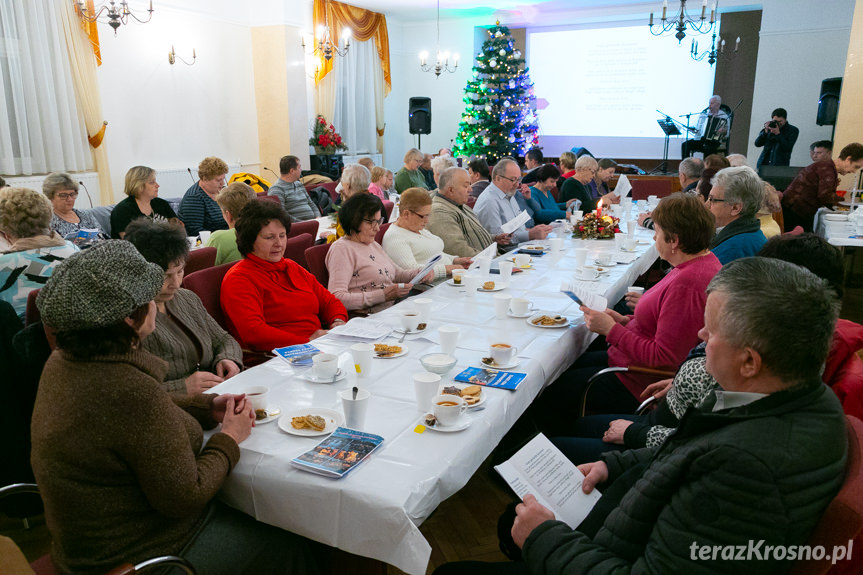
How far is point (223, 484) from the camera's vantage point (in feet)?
5.22

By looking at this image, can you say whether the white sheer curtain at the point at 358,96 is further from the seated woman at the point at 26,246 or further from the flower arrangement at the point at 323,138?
the seated woman at the point at 26,246

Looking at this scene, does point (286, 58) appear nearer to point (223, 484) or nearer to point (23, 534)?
point (23, 534)

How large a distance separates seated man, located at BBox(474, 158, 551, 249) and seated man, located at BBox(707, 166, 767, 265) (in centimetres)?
185

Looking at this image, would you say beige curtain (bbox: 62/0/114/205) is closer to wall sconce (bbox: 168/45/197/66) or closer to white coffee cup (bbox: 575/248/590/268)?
wall sconce (bbox: 168/45/197/66)

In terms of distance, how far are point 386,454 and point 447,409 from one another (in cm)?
23

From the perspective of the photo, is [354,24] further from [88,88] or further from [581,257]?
[581,257]

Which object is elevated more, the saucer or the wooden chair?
the saucer

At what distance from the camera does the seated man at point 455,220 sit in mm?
4375

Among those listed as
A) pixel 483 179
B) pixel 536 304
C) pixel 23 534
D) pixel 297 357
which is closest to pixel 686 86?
pixel 483 179

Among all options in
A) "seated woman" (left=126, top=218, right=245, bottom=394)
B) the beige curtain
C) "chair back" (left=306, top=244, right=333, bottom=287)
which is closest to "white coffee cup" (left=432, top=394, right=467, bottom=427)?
"seated woman" (left=126, top=218, right=245, bottom=394)

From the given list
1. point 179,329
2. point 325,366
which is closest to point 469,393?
point 325,366

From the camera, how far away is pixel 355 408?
170 cm

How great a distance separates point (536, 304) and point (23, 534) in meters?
2.54

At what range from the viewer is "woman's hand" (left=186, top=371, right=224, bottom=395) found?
6.73 feet
